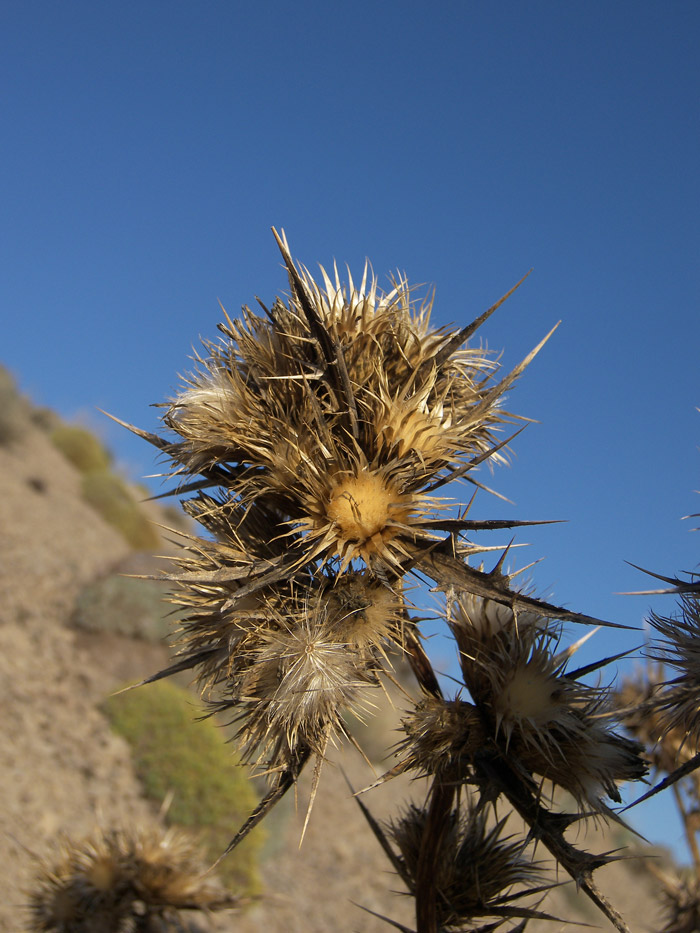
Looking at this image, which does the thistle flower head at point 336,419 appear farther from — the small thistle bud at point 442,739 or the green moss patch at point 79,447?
the green moss patch at point 79,447

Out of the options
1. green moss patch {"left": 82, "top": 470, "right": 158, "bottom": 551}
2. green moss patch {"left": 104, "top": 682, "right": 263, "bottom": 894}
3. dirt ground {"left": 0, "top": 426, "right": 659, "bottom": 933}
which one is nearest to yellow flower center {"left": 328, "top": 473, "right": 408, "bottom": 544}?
dirt ground {"left": 0, "top": 426, "right": 659, "bottom": 933}

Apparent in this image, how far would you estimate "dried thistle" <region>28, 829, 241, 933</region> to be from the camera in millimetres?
4969

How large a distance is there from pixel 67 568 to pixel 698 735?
16.3 metres

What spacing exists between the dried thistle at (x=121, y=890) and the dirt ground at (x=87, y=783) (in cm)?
267

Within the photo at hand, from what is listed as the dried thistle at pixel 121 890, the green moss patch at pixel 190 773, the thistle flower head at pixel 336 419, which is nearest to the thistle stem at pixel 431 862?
the thistle flower head at pixel 336 419

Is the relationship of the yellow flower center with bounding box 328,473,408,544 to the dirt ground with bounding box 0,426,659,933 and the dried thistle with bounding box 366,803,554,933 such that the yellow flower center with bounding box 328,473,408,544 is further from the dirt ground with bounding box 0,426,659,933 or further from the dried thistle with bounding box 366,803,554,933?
the dirt ground with bounding box 0,426,659,933

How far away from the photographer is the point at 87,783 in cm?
1138

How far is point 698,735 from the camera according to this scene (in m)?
2.39

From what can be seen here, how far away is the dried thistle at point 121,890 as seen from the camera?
497cm

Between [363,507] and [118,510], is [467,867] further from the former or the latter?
[118,510]

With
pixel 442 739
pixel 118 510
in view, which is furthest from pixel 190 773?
pixel 118 510

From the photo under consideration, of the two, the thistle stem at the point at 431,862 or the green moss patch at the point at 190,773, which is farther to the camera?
the green moss patch at the point at 190,773

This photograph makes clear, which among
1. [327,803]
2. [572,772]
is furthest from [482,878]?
[327,803]

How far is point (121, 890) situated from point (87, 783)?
7.05 meters
